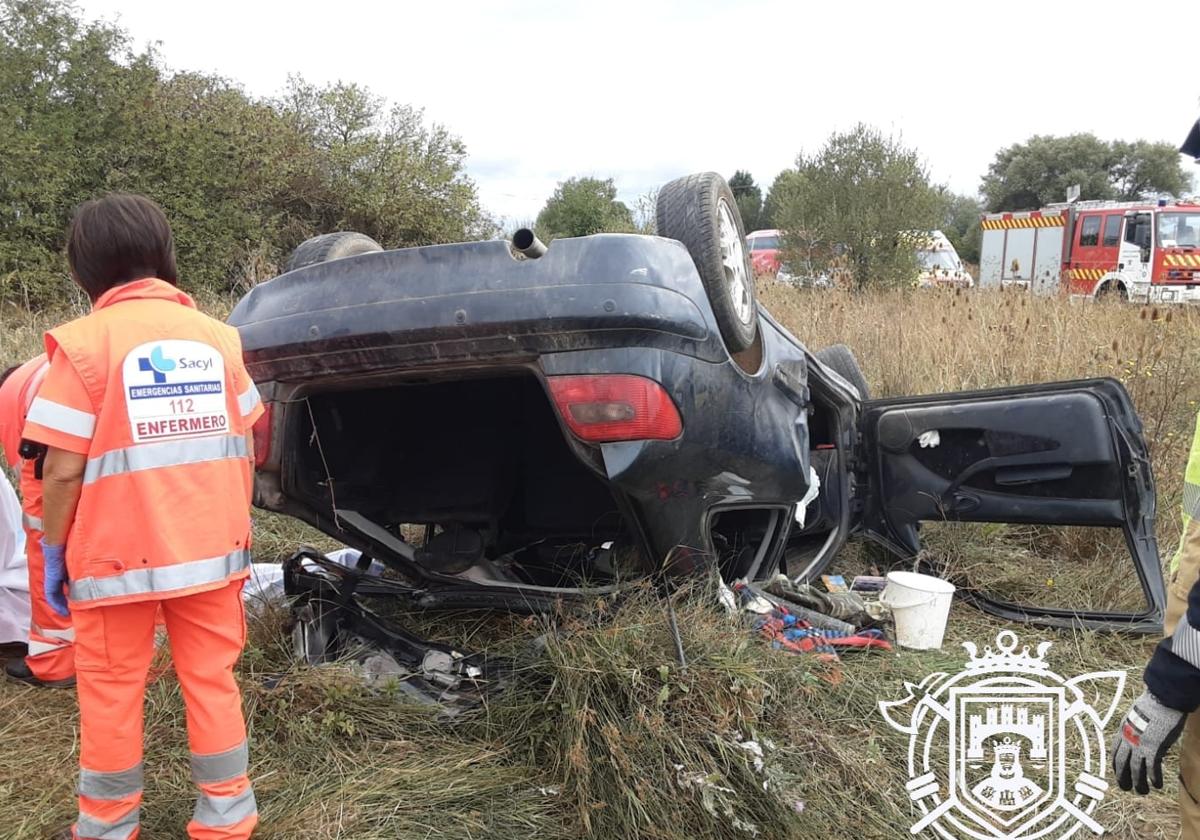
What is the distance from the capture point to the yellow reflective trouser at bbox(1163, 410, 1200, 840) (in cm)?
152

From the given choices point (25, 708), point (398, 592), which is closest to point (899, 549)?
point (398, 592)

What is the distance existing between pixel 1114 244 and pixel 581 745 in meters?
21.1

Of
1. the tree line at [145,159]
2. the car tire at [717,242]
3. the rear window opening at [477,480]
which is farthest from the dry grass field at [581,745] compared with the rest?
the tree line at [145,159]

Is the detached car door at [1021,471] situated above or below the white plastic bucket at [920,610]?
above

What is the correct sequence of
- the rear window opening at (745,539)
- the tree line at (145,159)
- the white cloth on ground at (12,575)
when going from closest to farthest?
the rear window opening at (745,539) < the white cloth on ground at (12,575) < the tree line at (145,159)

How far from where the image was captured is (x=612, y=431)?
1.98 metres

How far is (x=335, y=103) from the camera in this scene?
15258mm

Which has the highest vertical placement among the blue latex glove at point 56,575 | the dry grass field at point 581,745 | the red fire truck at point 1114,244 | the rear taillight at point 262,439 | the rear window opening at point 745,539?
the red fire truck at point 1114,244

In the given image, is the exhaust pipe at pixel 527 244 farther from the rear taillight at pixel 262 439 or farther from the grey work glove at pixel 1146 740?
the grey work glove at pixel 1146 740

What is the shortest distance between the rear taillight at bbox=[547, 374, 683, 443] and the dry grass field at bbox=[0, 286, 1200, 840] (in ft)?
1.84

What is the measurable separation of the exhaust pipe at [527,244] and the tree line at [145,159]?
8.41m

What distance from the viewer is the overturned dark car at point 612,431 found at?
2.01 meters

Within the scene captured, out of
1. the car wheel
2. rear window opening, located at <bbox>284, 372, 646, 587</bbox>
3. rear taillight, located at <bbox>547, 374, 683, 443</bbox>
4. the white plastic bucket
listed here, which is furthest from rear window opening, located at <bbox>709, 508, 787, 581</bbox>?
the car wheel

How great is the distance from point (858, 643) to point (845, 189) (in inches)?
427
